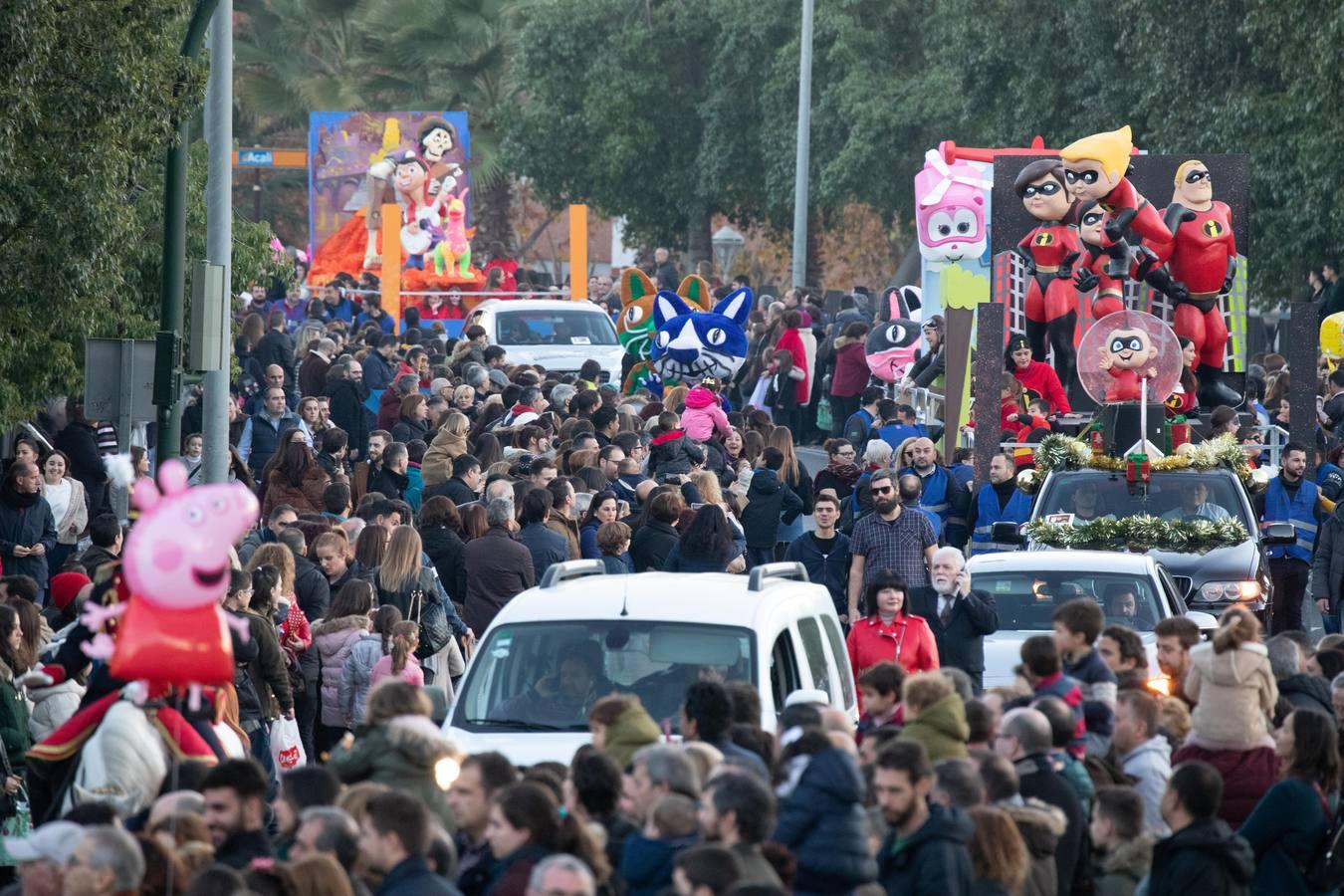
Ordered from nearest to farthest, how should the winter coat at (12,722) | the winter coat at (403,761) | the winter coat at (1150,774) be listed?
the winter coat at (403,761) < the winter coat at (1150,774) < the winter coat at (12,722)

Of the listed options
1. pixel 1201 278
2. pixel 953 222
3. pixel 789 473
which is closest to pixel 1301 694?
pixel 789 473

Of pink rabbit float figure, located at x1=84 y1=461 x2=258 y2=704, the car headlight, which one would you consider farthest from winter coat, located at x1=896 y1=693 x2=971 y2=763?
the car headlight

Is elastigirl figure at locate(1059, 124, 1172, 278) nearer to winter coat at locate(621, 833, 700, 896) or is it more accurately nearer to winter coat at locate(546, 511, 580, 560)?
winter coat at locate(546, 511, 580, 560)

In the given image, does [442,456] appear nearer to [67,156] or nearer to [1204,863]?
[67,156]

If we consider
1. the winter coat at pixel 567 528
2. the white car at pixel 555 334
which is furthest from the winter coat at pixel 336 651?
the white car at pixel 555 334

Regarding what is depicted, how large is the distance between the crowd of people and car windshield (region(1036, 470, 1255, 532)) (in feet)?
2.34

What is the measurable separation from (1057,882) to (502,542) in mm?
6212

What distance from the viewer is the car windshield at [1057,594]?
43.2 ft

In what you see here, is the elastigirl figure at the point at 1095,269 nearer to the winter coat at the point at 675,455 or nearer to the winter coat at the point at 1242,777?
the winter coat at the point at 675,455

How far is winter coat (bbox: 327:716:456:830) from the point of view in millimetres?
7715

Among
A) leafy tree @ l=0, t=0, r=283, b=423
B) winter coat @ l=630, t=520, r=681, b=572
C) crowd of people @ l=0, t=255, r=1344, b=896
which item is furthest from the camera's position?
winter coat @ l=630, t=520, r=681, b=572

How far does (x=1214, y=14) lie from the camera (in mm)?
32344

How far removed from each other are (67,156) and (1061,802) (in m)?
8.77

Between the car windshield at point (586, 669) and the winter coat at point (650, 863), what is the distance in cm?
267
